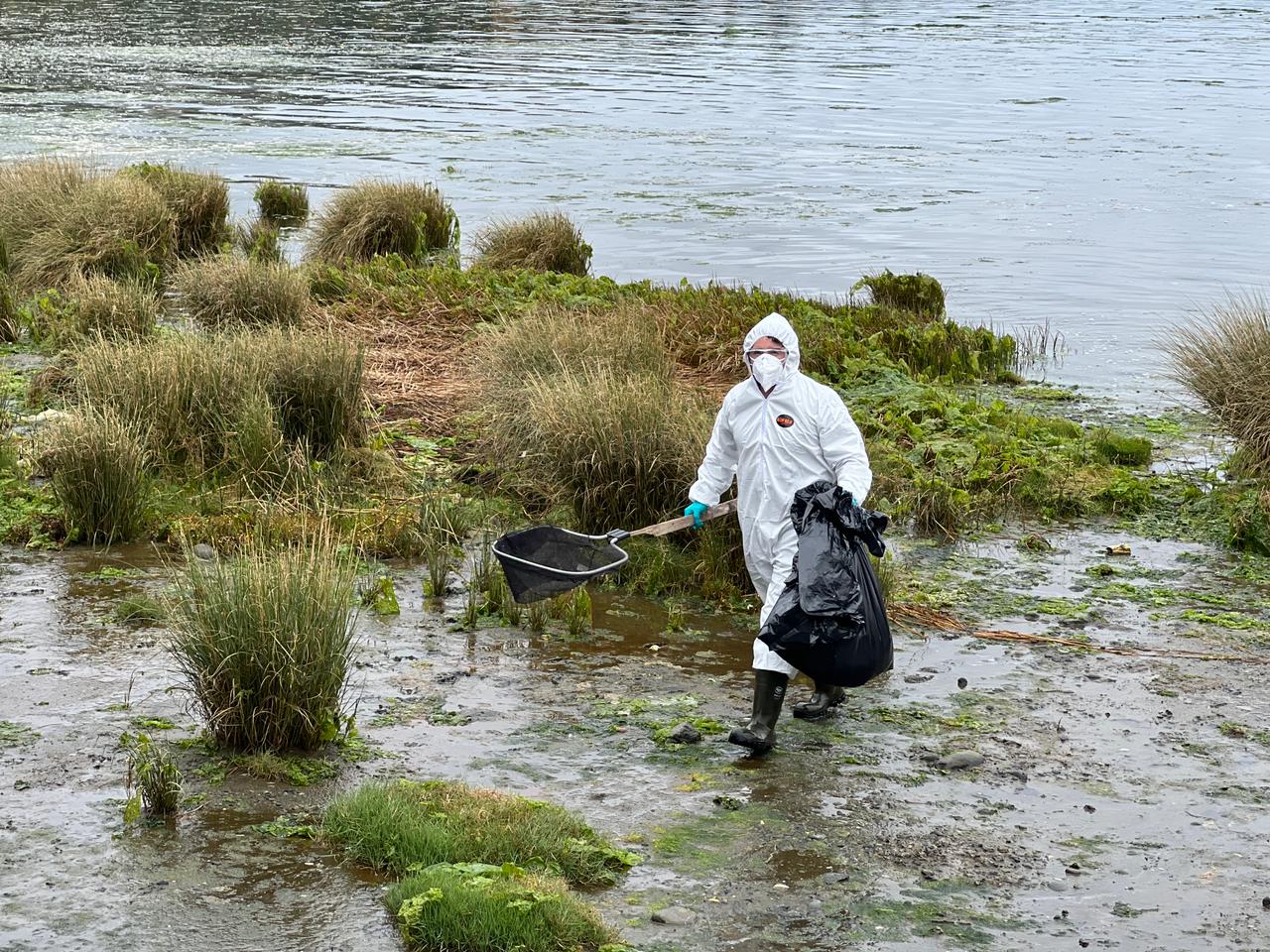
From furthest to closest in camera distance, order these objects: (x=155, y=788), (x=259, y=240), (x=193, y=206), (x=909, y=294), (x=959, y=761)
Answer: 1. (x=193, y=206)
2. (x=259, y=240)
3. (x=909, y=294)
4. (x=959, y=761)
5. (x=155, y=788)

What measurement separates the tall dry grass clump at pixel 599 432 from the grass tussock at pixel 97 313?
11.7 ft

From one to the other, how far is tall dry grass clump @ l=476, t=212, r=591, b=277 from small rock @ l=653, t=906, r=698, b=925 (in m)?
12.7

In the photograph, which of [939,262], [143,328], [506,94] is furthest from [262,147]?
[143,328]

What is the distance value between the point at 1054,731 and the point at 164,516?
5.18 m

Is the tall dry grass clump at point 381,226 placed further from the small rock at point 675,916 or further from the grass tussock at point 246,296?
the small rock at point 675,916

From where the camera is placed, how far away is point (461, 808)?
5512 mm

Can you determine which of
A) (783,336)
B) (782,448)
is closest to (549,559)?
(782,448)

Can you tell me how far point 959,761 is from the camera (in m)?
6.36

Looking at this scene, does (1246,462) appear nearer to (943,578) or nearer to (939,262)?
(943,578)

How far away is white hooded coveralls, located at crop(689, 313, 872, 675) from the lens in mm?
6883

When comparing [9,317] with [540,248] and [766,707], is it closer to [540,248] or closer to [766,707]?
[540,248]

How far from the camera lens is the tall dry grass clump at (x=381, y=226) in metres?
18.0

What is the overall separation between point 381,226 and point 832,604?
12855 mm

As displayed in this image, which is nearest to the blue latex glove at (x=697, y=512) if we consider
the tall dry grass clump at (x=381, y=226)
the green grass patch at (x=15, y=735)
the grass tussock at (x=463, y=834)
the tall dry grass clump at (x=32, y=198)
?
the grass tussock at (x=463, y=834)
